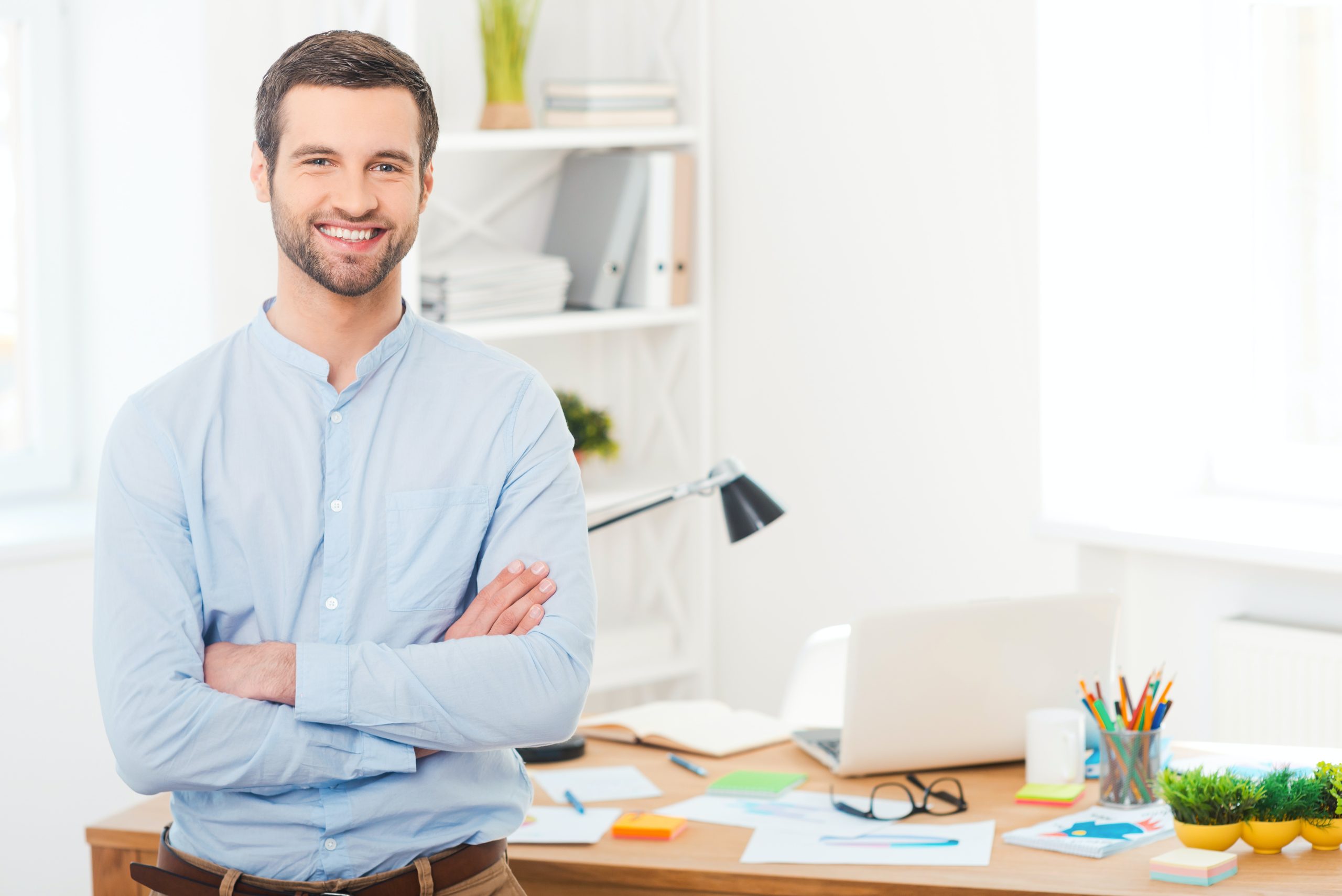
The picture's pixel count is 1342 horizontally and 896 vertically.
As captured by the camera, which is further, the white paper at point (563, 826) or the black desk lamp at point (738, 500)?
the black desk lamp at point (738, 500)

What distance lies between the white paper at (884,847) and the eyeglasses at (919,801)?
45 millimetres

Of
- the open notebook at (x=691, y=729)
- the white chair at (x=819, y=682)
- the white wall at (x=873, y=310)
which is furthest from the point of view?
the white wall at (x=873, y=310)

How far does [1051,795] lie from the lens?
2102 mm

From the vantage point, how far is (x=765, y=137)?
3621 mm

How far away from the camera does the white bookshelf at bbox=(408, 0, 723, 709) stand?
3.62 m

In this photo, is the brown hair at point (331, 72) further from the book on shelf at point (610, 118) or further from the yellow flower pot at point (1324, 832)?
the book on shelf at point (610, 118)

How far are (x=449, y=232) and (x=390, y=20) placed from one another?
626mm

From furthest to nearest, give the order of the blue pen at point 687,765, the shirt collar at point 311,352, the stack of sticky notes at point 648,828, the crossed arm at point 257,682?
the blue pen at point 687,765
the stack of sticky notes at point 648,828
the shirt collar at point 311,352
the crossed arm at point 257,682

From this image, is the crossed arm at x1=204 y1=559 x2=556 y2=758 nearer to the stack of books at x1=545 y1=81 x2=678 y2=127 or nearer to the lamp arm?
the lamp arm

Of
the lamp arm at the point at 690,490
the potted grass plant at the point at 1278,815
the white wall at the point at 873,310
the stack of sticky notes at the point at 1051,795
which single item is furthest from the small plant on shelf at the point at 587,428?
the potted grass plant at the point at 1278,815

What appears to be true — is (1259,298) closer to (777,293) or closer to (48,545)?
(777,293)

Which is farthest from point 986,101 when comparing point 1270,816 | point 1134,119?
point 1270,816

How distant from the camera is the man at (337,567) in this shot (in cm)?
157

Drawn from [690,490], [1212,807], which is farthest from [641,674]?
[1212,807]
